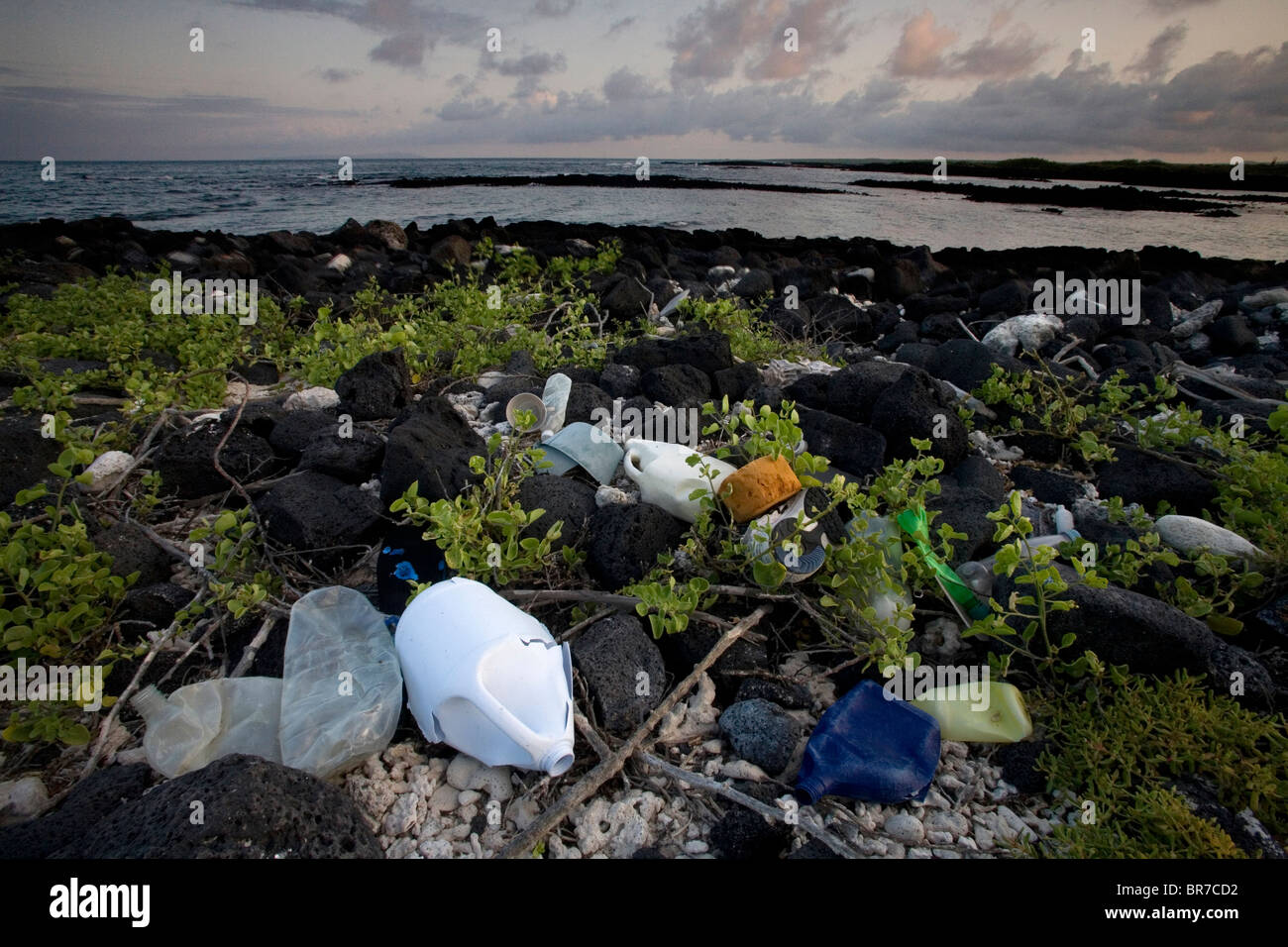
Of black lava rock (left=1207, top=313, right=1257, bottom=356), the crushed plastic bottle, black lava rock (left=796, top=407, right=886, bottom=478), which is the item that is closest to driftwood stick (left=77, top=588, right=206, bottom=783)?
the crushed plastic bottle

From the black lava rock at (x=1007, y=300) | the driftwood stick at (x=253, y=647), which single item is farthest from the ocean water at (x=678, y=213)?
the driftwood stick at (x=253, y=647)

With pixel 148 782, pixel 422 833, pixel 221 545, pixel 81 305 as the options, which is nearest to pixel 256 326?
pixel 81 305

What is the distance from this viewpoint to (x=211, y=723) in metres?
1.82

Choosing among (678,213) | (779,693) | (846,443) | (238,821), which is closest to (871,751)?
(779,693)

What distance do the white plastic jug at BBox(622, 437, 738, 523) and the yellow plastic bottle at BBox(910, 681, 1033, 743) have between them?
0.98 m

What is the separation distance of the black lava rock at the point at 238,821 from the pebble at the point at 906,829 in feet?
4.04

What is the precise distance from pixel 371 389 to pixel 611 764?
2.79 meters

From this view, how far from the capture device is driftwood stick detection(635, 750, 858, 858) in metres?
1.65

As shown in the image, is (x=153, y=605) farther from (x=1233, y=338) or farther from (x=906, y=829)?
(x=1233, y=338)

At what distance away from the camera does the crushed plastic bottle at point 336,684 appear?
1.79m

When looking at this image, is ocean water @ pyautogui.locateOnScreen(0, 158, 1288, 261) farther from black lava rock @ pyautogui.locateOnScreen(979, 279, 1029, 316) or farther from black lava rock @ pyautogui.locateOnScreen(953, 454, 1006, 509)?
black lava rock @ pyautogui.locateOnScreen(953, 454, 1006, 509)

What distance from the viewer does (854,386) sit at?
12.4ft

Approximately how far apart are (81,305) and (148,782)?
17.9ft
